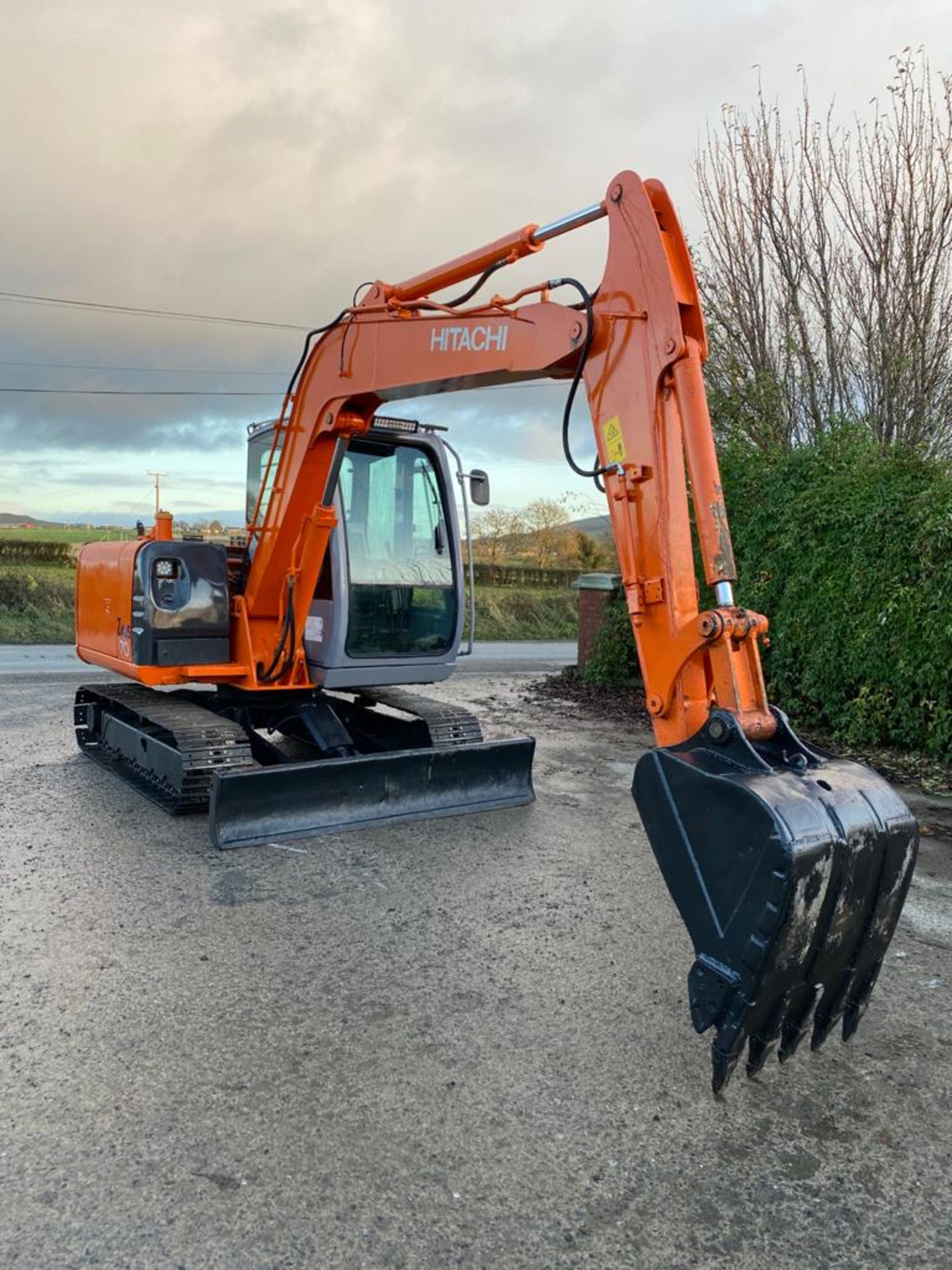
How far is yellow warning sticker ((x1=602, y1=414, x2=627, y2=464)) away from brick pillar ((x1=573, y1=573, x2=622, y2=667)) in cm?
789

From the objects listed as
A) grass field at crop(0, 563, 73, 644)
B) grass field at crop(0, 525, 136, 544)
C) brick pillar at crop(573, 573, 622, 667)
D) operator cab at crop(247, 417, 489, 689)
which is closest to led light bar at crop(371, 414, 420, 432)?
operator cab at crop(247, 417, 489, 689)

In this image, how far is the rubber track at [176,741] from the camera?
5551 millimetres

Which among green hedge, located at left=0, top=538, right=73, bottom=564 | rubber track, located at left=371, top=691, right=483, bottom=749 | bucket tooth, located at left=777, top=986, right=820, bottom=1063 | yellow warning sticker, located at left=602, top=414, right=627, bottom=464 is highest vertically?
green hedge, located at left=0, top=538, right=73, bottom=564

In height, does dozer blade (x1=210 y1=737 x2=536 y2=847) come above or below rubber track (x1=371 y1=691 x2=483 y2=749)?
below

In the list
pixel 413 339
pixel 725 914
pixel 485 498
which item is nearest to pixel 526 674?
pixel 485 498

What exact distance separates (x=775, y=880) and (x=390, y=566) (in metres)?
4.24

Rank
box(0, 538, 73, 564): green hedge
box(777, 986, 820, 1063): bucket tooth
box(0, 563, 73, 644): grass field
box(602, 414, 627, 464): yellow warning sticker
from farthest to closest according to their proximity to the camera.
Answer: box(0, 538, 73, 564): green hedge < box(0, 563, 73, 644): grass field < box(602, 414, 627, 464): yellow warning sticker < box(777, 986, 820, 1063): bucket tooth

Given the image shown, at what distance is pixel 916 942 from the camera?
4.19m

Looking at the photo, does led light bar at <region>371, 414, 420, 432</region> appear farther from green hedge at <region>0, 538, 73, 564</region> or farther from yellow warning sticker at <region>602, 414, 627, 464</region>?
green hedge at <region>0, 538, 73, 564</region>

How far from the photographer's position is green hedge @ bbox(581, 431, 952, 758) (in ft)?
24.1

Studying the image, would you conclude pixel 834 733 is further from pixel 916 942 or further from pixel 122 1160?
pixel 122 1160

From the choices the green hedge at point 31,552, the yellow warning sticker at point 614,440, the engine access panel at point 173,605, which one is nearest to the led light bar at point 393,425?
the engine access panel at point 173,605

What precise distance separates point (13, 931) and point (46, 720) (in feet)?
18.0

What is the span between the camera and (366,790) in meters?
5.64
